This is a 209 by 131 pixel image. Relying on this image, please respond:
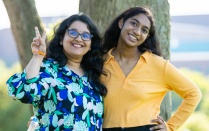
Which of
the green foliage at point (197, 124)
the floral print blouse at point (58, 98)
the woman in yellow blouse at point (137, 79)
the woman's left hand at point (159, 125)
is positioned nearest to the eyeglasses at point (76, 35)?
the floral print blouse at point (58, 98)

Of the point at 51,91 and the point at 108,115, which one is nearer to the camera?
the point at 51,91

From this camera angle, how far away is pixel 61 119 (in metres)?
4.21

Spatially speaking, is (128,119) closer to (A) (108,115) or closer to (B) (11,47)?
(A) (108,115)

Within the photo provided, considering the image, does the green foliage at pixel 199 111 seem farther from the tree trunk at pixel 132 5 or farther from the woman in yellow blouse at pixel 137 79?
the woman in yellow blouse at pixel 137 79

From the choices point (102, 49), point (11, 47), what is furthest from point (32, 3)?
point (11, 47)

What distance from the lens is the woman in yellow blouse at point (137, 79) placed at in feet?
14.8

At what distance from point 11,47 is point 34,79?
40.9 m

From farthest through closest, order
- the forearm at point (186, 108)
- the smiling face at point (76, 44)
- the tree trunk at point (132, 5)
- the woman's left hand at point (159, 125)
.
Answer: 1. the tree trunk at point (132, 5)
2. the forearm at point (186, 108)
3. the woman's left hand at point (159, 125)
4. the smiling face at point (76, 44)

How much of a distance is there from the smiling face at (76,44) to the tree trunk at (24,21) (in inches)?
85.9

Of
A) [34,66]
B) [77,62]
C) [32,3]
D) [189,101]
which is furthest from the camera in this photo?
[32,3]

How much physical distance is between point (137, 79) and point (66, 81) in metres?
0.62

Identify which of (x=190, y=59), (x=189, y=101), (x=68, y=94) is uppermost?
(x=68, y=94)

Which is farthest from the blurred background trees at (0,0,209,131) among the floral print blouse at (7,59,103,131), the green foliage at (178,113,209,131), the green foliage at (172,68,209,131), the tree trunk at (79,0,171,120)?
the green foliage at (178,113,209,131)

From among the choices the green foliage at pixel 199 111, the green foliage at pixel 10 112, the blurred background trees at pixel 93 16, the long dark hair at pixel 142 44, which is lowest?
the green foliage at pixel 199 111
